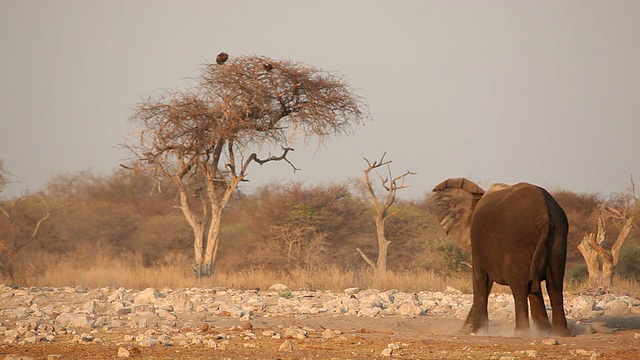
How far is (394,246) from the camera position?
1097 inches

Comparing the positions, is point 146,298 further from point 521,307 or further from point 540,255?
point 540,255

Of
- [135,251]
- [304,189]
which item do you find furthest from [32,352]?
[135,251]

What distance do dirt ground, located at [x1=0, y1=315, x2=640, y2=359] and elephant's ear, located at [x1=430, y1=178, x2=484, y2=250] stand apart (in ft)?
4.59

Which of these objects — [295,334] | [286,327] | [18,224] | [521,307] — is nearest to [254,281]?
[286,327]

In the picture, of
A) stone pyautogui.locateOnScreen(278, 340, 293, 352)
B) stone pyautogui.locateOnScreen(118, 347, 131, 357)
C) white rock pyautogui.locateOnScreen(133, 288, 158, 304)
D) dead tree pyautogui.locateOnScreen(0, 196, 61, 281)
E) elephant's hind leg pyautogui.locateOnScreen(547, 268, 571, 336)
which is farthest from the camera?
dead tree pyautogui.locateOnScreen(0, 196, 61, 281)

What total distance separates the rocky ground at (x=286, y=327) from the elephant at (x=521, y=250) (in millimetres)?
395

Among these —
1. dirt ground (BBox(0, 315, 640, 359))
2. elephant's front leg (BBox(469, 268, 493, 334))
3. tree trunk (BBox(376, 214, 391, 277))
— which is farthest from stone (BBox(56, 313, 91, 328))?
tree trunk (BBox(376, 214, 391, 277))

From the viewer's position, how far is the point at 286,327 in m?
10.3

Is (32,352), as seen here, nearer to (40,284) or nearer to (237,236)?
(40,284)

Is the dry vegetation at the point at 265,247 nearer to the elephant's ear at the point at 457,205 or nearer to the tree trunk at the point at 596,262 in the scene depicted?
the tree trunk at the point at 596,262

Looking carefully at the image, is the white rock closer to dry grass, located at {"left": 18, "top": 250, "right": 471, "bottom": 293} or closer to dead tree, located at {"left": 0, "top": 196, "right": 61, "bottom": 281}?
dry grass, located at {"left": 18, "top": 250, "right": 471, "bottom": 293}

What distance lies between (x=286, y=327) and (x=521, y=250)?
10.0ft

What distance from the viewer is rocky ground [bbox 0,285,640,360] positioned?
7730 millimetres

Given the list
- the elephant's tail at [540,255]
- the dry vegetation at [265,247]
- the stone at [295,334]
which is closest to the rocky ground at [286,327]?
the stone at [295,334]
